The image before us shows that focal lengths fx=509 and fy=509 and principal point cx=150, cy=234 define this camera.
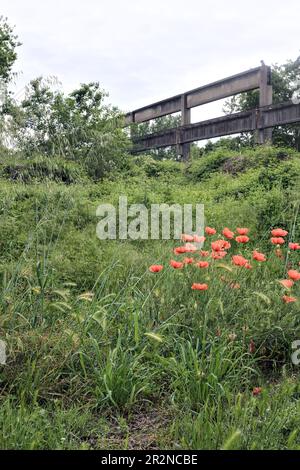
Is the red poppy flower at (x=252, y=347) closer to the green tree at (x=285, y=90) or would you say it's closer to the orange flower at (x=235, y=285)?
the orange flower at (x=235, y=285)

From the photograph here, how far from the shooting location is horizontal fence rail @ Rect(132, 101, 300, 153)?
314 inches

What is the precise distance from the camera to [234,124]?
8969 millimetres

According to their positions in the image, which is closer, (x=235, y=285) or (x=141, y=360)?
(x=141, y=360)

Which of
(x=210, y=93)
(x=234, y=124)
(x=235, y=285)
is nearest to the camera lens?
(x=235, y=285)

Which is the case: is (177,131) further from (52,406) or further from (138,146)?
(52,406)

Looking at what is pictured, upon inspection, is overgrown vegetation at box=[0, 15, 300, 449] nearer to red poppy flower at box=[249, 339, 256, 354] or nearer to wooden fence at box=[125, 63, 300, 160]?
red poppy flower at box=[249, 339, 256, 354]

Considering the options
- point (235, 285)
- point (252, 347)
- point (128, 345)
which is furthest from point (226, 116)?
point (128, 345)

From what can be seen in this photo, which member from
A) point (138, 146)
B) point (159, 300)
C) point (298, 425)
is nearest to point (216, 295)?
point (159, 300)

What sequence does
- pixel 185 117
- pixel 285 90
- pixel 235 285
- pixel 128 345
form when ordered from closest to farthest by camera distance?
pixel 128 345 → pixel 235 285 → pixel 185 117 → pixel 285 90

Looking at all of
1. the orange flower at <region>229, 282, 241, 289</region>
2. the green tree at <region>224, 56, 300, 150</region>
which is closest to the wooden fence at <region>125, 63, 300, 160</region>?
the orange flower at <region>229, 282, 241, 289</region>

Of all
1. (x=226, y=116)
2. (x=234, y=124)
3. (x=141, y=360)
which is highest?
(x=226, y=116)

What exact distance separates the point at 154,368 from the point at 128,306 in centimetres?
48

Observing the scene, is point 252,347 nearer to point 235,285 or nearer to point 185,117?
point 235,285

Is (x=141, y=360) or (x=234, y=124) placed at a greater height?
(x=234, y=124)
